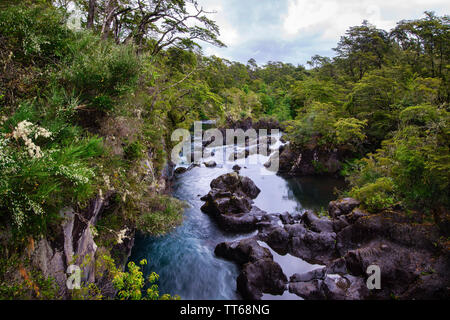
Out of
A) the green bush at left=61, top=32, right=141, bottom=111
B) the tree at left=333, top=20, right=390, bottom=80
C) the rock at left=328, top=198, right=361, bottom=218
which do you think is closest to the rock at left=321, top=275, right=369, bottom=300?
the rock at left=328, top=198, right=361, bottom=218

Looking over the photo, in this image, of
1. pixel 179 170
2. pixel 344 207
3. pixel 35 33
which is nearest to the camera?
pixel 35 33

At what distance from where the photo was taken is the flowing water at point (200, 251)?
8352 millimetres

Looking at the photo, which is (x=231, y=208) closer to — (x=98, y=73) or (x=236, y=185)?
(x=236, y=185)

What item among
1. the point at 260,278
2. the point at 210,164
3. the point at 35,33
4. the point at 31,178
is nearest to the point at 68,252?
the point at 31,178

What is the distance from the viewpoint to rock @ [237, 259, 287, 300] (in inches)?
303

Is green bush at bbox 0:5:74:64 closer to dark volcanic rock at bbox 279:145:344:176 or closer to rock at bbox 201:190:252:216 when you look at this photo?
rock at bbox 201:190:252:216

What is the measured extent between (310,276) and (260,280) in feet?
6.41

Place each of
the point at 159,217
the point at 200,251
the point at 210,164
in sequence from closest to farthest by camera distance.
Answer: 1. the point at 159,217
2. the point at 200,251
3. the point at 210,164

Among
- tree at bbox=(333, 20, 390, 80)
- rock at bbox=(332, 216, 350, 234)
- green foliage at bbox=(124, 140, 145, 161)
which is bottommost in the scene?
rock at bbox=(332, 216, 350, 234)

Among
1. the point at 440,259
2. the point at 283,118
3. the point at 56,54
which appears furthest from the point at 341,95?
the point at 56,54

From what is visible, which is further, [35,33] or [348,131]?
[348,131]

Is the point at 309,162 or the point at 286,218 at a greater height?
the point at 309,162

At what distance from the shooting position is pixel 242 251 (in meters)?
9.38

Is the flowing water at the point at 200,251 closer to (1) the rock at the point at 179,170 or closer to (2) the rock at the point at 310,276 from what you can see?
(2) the rock at the point at 310,276
